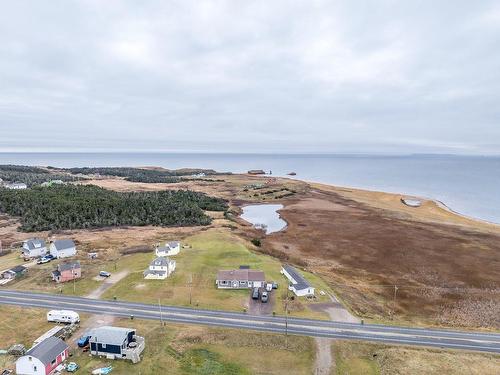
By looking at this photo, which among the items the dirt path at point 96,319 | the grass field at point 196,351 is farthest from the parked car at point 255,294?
the dirt path at point 96,319

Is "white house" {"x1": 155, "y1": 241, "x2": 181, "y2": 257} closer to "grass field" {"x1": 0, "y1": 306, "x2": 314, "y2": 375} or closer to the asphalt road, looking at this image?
the asphalt road

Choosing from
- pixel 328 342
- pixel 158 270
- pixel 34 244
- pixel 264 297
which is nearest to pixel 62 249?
pixel 34 244

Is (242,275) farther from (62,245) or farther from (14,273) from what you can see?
(62,245)

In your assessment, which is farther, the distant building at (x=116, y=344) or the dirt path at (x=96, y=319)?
the dirt path at (x=96, y=319)

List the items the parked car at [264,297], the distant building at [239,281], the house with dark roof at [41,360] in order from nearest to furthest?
the house with dark roof at [41,360] < the parked car at [264,297] < the distant building at [239,281]

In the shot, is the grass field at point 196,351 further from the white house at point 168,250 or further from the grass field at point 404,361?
the white house at point 168,250

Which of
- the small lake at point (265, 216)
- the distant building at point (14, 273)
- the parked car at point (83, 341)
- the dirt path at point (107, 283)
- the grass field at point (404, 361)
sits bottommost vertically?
the small lake at point (265, 216)

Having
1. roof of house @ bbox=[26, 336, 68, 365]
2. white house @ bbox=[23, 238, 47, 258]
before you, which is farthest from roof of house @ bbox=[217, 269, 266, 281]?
white house @ bbox=[23, 238, 47, 258]
